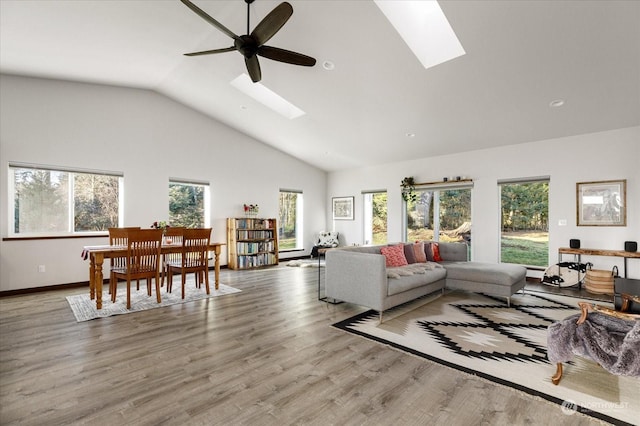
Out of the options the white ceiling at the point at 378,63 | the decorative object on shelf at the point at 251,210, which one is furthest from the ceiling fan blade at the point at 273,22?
the decorative object on shelf at the point at 251,210

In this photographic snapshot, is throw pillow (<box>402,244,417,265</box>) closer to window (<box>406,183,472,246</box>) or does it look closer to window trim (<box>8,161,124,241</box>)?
window (<box>406,183,472,246</box>)

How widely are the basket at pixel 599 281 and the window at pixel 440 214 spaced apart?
6.72 feet

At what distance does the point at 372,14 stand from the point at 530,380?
3714mm

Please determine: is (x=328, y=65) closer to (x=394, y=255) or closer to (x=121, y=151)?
(x=394, y=255)

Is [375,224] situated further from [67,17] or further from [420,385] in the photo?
[67,17]

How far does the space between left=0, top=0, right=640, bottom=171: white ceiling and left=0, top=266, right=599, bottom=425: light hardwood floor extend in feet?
11.1

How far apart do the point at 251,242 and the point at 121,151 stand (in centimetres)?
314

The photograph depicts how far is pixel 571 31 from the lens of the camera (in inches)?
124

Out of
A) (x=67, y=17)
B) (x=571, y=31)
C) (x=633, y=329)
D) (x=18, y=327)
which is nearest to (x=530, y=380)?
(x=633, y=329)

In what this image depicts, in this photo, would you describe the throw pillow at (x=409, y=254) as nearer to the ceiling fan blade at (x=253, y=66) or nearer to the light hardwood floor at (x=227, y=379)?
the light hardwood floor at (x=227, y=379)

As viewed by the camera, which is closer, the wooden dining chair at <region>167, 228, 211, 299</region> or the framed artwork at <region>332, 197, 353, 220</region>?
the wooden dining chair at <region>167, 228, 211, 299</region>

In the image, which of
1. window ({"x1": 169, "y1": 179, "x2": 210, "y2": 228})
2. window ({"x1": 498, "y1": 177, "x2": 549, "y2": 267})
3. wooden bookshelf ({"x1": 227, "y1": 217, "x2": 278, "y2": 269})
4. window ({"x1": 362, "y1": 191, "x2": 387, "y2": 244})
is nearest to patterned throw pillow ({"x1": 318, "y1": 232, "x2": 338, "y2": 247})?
window ({"x1": 362, "y1": 191, "x2": 387, "y2": 244})

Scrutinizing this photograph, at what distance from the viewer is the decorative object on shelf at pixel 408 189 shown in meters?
7.16

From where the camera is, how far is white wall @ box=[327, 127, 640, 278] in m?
4.77
